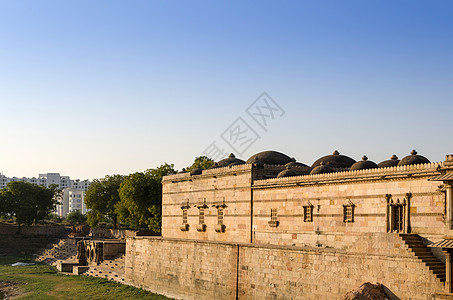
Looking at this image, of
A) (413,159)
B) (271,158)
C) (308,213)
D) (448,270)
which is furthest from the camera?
(271,158)

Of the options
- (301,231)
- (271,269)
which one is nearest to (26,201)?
(301,231)

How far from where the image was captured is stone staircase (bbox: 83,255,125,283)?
1590 inches

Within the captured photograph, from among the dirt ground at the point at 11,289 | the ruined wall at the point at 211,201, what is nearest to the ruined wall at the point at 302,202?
the ruined wall at the point at 211,201

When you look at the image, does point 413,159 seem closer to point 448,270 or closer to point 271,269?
point 271,269

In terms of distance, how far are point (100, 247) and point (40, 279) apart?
17.3 ft

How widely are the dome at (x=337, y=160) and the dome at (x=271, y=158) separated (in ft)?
7.85

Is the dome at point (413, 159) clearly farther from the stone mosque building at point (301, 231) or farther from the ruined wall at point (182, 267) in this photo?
the ruined wall at point (182, 267)

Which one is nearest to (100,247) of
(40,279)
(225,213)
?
(40,279)

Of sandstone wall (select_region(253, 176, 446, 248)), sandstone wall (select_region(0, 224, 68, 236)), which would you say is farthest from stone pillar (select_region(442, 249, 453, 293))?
sandstone wall (select_region(0, 224, 68, 236))

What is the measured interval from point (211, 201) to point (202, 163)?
1782 centimetres

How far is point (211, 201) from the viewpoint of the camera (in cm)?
3356

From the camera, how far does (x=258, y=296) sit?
87.1 ft

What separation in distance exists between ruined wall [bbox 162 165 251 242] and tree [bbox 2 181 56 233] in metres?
36.5

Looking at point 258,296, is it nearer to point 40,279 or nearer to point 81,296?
point 81,296
